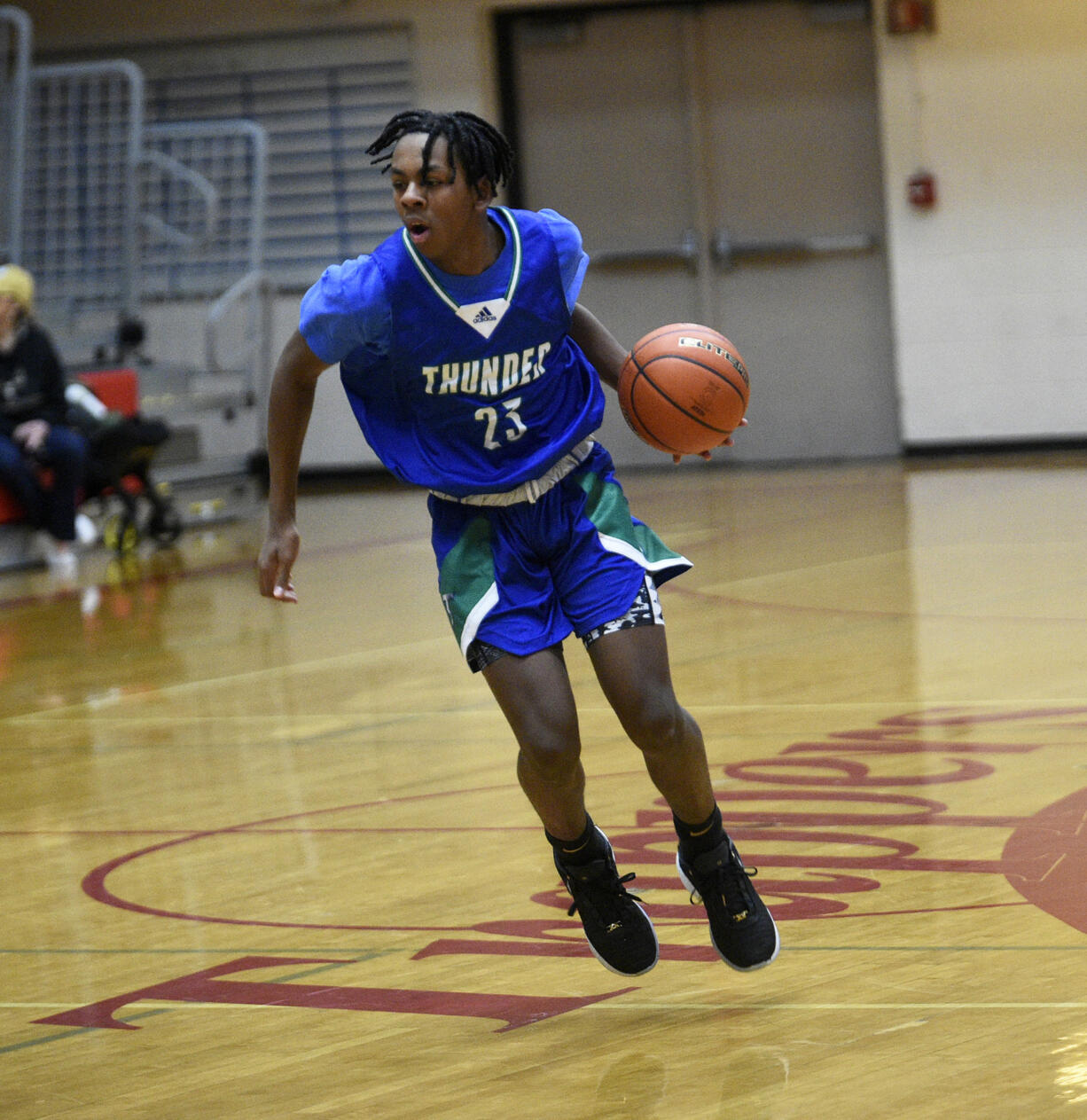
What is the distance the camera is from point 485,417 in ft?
9.59

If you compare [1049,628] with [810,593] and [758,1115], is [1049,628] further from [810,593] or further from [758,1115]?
[758,1115]

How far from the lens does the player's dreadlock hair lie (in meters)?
2.87

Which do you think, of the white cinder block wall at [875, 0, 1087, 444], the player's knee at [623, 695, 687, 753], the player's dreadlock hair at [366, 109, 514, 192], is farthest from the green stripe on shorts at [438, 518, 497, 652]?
the white cinder block wall at [875, 0, 1087, 444]

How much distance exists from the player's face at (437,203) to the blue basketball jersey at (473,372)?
0.13ft

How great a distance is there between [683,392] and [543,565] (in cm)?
38

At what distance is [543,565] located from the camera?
Answer: 9.70 ft

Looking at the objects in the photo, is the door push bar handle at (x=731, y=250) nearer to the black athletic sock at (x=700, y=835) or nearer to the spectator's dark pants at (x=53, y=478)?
the spectator's dark pants at (x=53, y=478)

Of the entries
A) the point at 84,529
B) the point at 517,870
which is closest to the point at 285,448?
the point at 517,870

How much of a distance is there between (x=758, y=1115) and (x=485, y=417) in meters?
1.16

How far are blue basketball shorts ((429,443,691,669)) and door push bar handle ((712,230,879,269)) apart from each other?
973cm

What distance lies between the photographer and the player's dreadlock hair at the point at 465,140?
2.87m

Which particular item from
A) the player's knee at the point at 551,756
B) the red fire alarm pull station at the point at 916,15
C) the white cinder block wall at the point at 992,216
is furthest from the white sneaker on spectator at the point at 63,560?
the player's knee at the point at 551,756

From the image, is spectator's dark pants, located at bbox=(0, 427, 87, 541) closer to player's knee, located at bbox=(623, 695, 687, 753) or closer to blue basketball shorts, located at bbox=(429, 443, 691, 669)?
blue basketball shorts, located at bbox=(429, 443, 691, 669)

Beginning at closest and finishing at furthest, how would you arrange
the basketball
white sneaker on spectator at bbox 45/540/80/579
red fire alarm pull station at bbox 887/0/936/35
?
the basketball → white sneaker on spectator at bbox 45/540/80/579 → red fire alarm pull station at bbox 887/0/936/35
